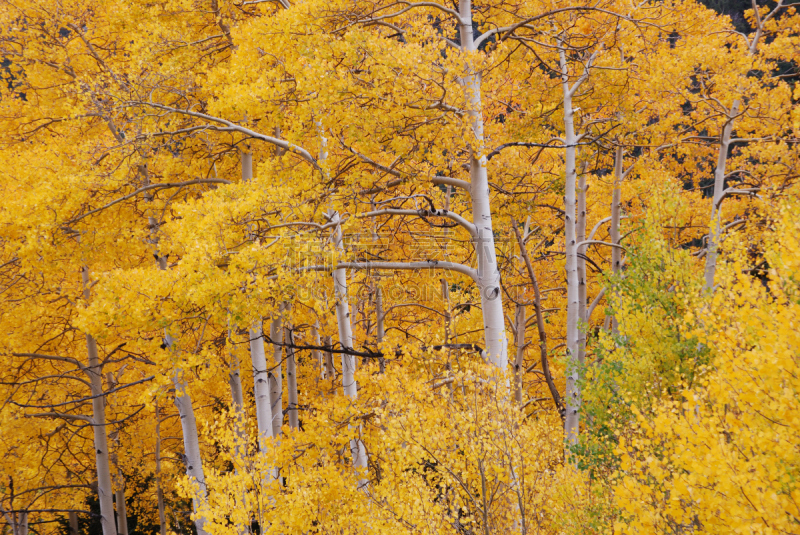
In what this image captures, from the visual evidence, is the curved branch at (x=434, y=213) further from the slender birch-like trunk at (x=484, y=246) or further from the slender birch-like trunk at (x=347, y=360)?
the slender birch-like trunk at (x=347, y=360)

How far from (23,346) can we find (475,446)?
29.4 ft

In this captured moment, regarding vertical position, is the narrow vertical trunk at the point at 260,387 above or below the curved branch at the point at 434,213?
below

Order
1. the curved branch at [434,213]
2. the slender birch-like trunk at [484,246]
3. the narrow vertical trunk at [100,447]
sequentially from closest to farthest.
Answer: the slender birch-like trunk at [484,246] → the curved branch at [434,213] → the narrow vertical trunk at [100,447]

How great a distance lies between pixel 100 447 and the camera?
30.5 feet

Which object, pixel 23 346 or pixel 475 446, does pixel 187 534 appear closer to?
pixel 23 346

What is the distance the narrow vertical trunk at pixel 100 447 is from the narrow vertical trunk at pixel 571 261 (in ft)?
26.5

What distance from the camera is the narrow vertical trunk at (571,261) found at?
728 cm

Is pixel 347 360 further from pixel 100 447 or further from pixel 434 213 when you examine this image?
pixel 100 447

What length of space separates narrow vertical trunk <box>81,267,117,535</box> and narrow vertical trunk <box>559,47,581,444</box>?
8.08 m

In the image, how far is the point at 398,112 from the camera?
185 inches

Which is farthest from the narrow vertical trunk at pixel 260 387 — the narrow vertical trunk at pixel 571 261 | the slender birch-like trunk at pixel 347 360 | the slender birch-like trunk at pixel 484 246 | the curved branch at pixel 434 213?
the narrow vertical trunk at pixel 571 261

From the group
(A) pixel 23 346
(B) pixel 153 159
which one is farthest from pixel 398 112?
(A) pixel 23 346

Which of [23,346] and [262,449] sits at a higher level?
[23,346]

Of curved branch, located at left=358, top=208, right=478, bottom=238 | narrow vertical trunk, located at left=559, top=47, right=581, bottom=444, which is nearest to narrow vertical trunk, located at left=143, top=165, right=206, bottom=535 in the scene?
curved branch, located at left=358, top=208, right=478, bottom=238
